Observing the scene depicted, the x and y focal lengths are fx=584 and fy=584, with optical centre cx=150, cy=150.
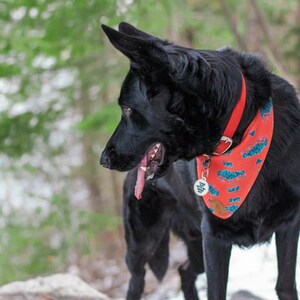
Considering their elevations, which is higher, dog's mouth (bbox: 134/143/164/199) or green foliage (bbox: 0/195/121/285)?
dog's mouth (bbox: 134/143/164/199)

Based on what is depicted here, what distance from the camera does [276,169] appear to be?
329cm

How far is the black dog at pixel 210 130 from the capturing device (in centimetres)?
295

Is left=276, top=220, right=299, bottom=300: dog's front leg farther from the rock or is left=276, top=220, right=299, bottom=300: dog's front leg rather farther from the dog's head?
the rock

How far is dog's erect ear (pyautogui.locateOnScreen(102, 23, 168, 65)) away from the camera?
2684 millimetres

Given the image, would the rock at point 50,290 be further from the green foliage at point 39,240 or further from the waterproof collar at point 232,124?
the green foliage at point 39,240

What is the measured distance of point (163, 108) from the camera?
3057 mm

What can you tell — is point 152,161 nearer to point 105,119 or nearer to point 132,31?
point 132,31

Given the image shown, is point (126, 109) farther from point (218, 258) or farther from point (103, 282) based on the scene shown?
point (103, 282)

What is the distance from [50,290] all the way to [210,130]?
290 cm

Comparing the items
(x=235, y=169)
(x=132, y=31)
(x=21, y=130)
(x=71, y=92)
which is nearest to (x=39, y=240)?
(x=71, y=92)

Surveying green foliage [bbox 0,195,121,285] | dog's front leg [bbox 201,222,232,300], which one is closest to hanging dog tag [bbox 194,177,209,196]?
dog's front leg [bbox 201,222,232,300]

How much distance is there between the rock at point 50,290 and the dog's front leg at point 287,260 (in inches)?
82.2

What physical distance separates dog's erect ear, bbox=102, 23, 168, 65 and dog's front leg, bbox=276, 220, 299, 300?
135 cm

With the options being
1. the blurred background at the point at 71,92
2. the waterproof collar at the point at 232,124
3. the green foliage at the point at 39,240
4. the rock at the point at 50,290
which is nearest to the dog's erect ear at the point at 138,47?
the waterproof collar at the point at 232,124
